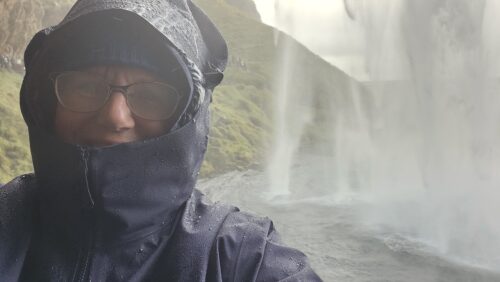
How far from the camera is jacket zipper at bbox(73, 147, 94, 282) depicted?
96 centimetres

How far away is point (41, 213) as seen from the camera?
41.6 inches

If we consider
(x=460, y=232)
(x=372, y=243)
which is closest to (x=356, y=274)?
(x=372, y=243)

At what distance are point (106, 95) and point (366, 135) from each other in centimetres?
754

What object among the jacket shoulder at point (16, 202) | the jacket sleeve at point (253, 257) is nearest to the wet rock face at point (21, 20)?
the jacket shoulder at point (16, 202)

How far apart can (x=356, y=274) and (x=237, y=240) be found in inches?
98.6

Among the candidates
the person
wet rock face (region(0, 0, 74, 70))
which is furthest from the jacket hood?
wet rock face (region(0, 0, 74, 70))

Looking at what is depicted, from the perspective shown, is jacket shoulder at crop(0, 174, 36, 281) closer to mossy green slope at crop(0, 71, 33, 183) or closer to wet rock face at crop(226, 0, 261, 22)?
mossy green slope at crop(0, 71, 33, 183)

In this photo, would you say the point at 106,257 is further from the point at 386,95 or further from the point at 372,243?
the point at 386,95

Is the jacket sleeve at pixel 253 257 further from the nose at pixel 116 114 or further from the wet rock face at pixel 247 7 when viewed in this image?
the wet rock face at pixel 247 7

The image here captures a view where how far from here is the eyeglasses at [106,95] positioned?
102 centimetres

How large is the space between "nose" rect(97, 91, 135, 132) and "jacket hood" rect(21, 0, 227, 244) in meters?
0.06

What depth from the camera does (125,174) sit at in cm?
99

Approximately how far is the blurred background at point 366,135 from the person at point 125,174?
2.49 meters

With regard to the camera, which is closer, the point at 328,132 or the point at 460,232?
the point at 460,232
